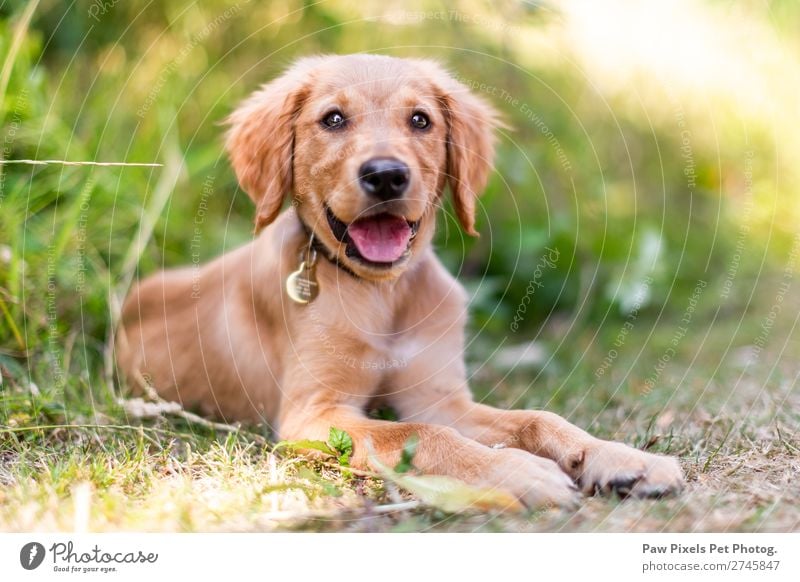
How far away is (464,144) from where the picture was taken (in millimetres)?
3721

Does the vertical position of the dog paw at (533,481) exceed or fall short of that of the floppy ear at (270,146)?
it falls short

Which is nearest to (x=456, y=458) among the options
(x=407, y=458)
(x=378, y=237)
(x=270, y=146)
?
(x=407, y=458)

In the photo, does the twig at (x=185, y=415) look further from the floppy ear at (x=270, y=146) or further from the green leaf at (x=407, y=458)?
the floppy ear at (x=270, y=146)

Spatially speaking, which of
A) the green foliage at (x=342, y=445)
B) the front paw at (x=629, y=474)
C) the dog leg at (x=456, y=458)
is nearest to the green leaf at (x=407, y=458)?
the dog leg at (x=456, y=458)

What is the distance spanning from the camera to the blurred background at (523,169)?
4.64 meters

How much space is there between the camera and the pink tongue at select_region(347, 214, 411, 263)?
11.1ft

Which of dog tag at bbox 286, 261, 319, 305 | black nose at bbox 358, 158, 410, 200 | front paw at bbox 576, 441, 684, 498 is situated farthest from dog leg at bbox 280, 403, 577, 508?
black nose at bbox 358, 158, 410, 200

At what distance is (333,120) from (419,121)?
36cm

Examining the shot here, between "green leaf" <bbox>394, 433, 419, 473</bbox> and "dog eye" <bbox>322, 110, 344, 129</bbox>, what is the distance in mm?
1337

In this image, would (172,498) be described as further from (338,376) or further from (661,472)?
(661,472)

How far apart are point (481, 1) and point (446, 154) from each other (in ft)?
6.19

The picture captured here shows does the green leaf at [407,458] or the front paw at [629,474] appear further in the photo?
the green leaf at [407,458]

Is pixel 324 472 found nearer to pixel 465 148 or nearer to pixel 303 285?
pixel 303 285

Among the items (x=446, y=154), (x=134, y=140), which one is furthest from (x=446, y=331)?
→ (x=134, y=140)
